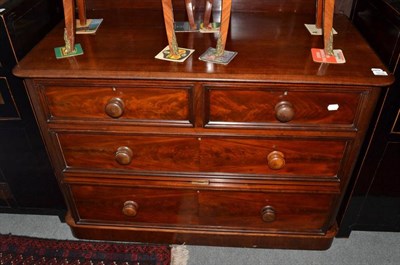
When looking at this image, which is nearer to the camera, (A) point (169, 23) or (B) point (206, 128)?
(A) point (169, 23)

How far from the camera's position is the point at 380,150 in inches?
57.6

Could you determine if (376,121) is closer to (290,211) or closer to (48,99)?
(290,211)

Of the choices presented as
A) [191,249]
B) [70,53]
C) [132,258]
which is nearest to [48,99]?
[70,53]

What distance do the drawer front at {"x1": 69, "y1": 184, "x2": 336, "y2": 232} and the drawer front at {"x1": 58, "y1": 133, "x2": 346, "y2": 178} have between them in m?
0.12

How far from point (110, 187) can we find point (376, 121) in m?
1.12

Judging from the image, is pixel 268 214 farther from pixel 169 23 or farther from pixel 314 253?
pixel 169 23

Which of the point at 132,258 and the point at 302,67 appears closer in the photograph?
the point at 302,67

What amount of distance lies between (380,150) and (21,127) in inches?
59.9

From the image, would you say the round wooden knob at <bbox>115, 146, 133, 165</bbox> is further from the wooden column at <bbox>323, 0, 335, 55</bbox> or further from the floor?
the wooden column at <bbox>323, 0, 335, 55</bbox>

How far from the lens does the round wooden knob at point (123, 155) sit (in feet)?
4.62

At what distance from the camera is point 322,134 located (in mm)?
1317

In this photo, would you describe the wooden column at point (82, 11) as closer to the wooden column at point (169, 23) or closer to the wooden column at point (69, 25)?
the wooden column at point (69, 25)

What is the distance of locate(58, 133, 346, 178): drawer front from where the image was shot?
1374mm

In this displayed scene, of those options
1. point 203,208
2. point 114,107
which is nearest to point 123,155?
point 114,107
